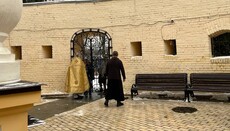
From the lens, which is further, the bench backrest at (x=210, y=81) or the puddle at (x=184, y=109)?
the bench backrest at (x=210, y=81)

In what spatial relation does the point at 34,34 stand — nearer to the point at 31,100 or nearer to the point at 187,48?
the point at 187,48

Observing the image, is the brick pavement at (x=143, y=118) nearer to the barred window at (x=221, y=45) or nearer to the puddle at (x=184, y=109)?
the puddle at (x=184, y=109)

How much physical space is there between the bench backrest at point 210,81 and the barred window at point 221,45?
140 centimetres

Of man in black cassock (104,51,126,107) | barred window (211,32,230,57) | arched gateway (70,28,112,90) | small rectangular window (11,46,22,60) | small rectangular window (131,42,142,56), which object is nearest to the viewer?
man in black cassock (104,51,126,107)

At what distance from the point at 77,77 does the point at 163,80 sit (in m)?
3.18

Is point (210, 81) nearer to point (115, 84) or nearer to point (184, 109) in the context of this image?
point (184, 109)

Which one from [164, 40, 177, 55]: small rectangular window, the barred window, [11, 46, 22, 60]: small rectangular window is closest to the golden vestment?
[11, 46, 22, 60]: small rectangular window

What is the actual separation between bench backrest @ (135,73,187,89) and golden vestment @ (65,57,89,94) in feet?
6.61

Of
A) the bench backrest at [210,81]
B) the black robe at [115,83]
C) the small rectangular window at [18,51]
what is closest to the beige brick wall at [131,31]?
the small rectangular window at [18,51]

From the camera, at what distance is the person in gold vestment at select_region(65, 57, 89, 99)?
10.0 metres

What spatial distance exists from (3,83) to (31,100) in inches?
9.3

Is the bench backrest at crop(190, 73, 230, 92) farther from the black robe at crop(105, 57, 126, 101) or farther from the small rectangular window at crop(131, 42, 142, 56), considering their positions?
the small rectangular window at crop(131, 42, 142, 56)

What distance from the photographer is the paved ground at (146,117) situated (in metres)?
5.75

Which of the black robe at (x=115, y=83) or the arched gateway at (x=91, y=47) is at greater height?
the arched gateway at (x=91, y=47)
